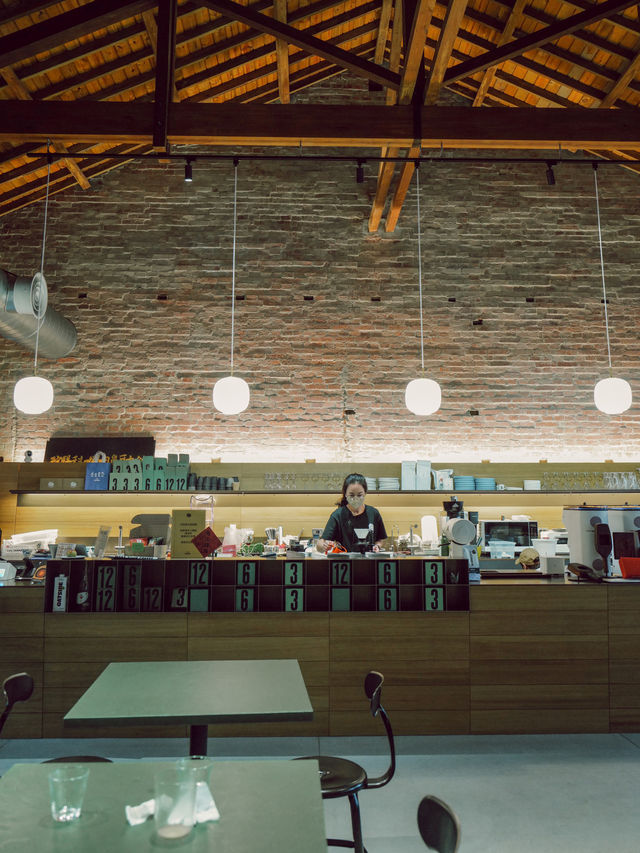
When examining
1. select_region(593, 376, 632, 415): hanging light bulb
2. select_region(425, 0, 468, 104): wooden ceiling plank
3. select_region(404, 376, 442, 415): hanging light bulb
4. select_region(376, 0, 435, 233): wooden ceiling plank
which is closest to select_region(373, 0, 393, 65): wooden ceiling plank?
select_region(376, 0, 435, 233): wooden ceiling plank

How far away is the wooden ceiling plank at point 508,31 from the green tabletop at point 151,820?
21.8ft

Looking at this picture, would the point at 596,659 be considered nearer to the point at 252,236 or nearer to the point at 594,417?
the point at 594,417

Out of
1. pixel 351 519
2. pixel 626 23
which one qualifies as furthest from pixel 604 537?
pixel 626 23

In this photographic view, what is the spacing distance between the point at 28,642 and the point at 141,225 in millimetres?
5939

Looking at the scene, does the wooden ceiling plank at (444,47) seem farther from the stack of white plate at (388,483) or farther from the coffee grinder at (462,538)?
Result: the stack of white plate at (388,483)

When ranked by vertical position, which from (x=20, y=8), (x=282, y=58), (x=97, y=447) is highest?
(x=282, y=58)

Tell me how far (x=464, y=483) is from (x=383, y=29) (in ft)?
18.0

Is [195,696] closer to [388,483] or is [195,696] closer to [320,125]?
[320,125]

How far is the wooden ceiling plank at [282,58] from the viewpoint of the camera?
6.58 metres

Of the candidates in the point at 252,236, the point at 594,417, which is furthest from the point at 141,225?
the point at 594,417

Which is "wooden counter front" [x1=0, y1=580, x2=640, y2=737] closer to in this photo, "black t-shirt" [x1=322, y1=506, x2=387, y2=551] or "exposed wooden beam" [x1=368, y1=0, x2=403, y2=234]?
"black t-shirt" [x1=322, y1=506, x2=387, y2=551]

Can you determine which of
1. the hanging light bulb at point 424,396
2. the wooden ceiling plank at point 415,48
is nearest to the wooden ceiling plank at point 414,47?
the wooden ceiling plank at point 415,48

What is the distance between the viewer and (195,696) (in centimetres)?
244

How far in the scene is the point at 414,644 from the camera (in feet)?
13.9
